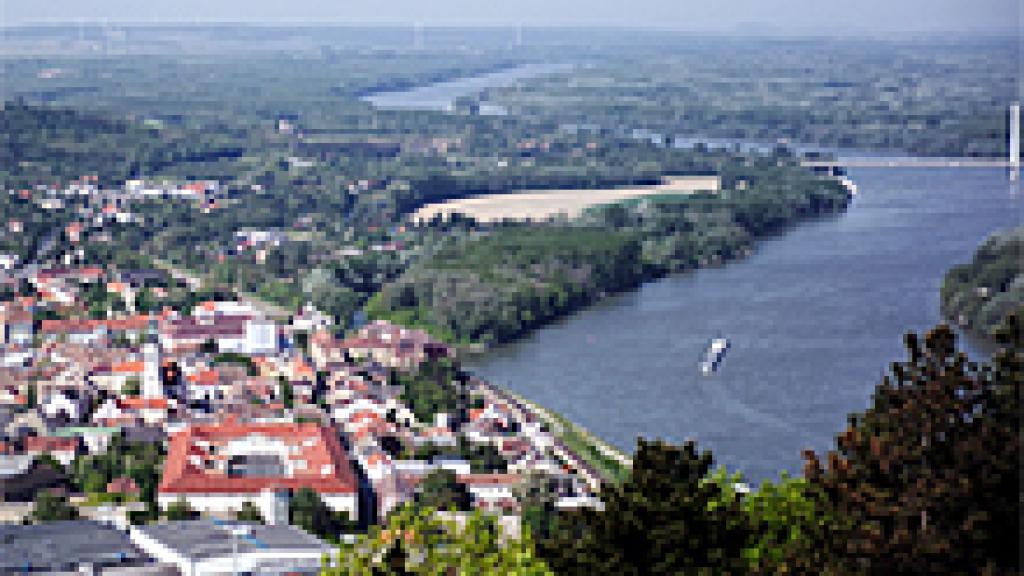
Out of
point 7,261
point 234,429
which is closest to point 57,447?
point 234,429

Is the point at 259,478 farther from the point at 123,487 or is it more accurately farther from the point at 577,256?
the point at 577,256

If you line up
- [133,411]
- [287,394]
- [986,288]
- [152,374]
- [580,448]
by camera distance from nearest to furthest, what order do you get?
1. [580,448]
2. [133,411]
3. [287,394]
4. [152,374]
5. [986,288]

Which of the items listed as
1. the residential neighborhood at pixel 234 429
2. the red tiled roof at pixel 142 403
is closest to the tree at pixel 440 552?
the residential neighborhood at pixel 234 429

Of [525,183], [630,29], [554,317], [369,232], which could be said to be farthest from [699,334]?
[630,29]

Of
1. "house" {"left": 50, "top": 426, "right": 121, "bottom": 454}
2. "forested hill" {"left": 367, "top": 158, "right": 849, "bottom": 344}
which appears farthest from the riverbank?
"forested hill" {"left": 367, "top": 158, "right": 849, "bottom": 344}

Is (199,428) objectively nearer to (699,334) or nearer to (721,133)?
(699,334)

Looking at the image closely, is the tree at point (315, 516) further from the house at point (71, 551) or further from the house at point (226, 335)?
the house at point (226, 335)

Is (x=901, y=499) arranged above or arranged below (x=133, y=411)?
above

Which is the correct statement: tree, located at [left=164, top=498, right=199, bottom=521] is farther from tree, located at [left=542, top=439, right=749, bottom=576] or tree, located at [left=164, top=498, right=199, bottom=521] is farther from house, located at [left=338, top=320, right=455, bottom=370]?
house, located at [left=338, top=320, right=455, bottom=370]
